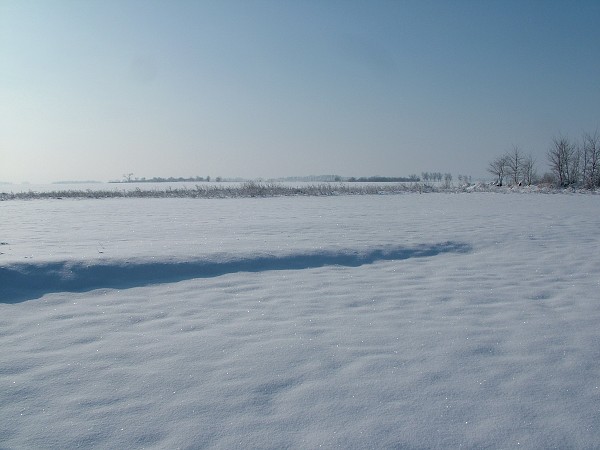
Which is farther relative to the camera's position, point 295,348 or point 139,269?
point 139,269

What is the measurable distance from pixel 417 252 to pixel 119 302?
5759 millimetres

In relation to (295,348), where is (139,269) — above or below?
above

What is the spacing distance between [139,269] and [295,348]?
12.7 ft

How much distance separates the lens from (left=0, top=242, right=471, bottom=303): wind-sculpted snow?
20.0 ft

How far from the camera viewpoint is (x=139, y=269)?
6824 millimetres

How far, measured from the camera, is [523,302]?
537 centimetres

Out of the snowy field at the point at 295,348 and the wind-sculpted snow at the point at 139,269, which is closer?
the snowy field at the point at 295,348

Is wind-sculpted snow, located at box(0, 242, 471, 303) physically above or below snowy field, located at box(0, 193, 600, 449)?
above

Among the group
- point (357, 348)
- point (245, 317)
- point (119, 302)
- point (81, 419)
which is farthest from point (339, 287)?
point (81, 419)

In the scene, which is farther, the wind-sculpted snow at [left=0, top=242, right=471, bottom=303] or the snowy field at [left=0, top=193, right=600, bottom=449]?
the wind-sculpted snow at [left=0, top=242, right=471, bottom=303]

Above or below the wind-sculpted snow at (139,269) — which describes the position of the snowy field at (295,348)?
below

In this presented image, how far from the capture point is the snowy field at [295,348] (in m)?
2.71

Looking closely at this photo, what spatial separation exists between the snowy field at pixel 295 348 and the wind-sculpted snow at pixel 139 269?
0.11 ft

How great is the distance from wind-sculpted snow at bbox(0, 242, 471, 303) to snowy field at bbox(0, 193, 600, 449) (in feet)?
0.11
